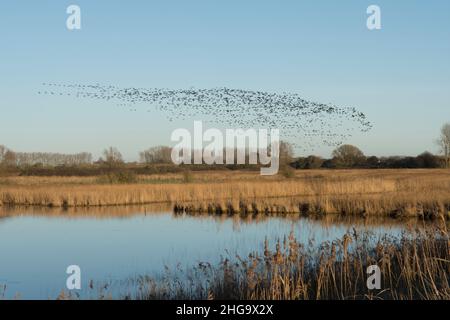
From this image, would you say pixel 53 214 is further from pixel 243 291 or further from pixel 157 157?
pixel 157 157

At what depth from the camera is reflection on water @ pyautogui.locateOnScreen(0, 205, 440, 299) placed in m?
11.1

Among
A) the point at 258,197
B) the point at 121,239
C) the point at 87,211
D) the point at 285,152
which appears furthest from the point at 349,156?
the point at 121,239

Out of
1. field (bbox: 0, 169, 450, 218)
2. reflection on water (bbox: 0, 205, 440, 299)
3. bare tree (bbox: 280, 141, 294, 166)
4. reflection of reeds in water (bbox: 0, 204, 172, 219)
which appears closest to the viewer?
reflection on water (bbox: 0, 205, 440, 299)

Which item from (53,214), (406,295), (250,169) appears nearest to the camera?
(406,295)

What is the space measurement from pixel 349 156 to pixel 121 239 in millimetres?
60849

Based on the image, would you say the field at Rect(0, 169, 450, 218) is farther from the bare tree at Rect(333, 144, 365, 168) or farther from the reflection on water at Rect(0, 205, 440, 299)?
the bare tree at Rect(333, 144, 365, 168)

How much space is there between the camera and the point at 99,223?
19562mm

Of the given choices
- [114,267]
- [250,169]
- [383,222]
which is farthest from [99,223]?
[250,169]

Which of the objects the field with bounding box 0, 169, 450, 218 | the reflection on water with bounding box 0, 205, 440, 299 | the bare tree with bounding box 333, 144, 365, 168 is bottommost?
the reflection on water with bounding box 0, 205, 440, 299

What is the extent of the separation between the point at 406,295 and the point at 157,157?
74.4 metres

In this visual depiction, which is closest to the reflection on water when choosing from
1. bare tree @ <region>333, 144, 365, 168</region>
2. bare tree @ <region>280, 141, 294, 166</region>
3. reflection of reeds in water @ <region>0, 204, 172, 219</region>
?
reflection of reeds in water @ <region>0, 204, 172, 219</region>

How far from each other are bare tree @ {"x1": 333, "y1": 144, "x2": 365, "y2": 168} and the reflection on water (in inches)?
2051
